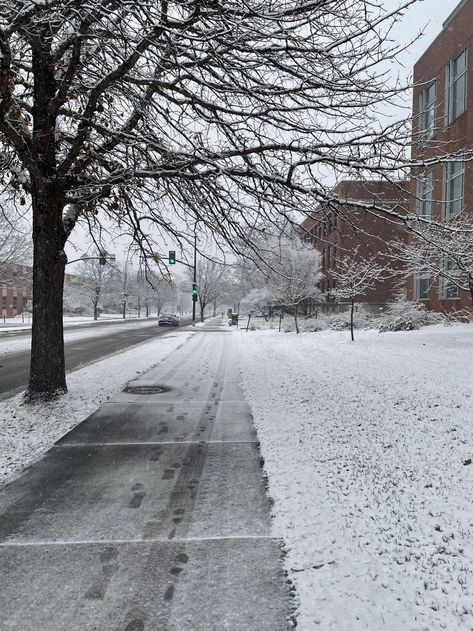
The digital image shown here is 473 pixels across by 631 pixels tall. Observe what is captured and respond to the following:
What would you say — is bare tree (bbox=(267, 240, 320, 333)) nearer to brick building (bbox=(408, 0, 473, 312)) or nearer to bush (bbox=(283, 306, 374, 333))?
bush (bbox=(283, 306, 374, 333))

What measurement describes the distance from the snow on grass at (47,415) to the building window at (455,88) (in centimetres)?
2035

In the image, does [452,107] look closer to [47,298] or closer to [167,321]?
[47,298]

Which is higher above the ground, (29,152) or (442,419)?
(29,152)

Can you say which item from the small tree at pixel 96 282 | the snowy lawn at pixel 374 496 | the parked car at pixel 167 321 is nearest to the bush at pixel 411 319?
the snowy lawn at pixel 374 496

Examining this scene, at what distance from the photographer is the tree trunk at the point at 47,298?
7.52 meters

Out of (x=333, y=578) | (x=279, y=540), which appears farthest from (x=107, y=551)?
(x=333, y=578)

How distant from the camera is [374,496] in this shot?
401cm

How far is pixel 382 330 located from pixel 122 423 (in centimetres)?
1875

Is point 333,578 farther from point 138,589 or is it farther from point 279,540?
point 138,589

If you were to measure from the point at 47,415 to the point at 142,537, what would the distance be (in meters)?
4.20

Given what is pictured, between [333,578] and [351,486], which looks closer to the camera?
[333,578]

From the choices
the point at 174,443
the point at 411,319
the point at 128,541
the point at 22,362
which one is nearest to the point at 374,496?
the point at 128,541

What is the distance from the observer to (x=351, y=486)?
4238 millimetres

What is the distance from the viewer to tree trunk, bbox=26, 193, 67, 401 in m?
7.52
